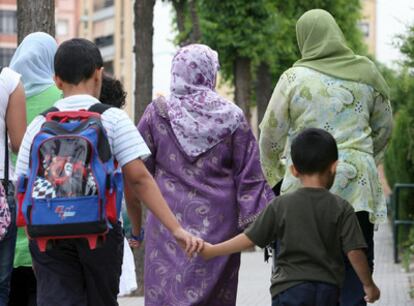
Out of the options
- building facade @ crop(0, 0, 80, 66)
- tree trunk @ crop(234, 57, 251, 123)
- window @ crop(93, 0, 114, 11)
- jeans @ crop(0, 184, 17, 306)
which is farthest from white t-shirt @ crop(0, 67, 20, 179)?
window @ crop(93, 0, 114, 11)

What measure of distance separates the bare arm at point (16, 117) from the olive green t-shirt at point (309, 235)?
1.86 m

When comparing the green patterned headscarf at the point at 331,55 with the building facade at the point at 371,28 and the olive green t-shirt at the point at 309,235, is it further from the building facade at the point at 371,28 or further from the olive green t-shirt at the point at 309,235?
the building facade at the point at 371,28

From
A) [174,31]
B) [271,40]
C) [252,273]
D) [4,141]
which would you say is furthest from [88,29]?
[4,141]

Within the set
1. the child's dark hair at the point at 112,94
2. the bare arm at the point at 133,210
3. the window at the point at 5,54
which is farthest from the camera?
the window at the point at 5,54

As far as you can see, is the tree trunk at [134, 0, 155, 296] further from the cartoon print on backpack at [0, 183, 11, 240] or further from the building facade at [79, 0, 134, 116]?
the building facade at [79, 0, 134, 116]

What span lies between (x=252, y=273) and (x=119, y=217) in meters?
14.8

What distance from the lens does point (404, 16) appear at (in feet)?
49.9

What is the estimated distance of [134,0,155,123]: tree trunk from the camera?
53.6ft

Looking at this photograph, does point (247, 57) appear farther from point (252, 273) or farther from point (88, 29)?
point (88, 29)

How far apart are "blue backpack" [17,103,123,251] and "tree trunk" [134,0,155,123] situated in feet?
33.4

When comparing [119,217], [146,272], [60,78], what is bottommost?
[146,272]

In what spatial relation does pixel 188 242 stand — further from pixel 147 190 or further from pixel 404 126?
pixel 404 126

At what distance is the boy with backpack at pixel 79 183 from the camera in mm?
6105

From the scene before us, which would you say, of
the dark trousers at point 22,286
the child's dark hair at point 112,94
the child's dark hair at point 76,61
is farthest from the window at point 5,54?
the child's dark hair at point 76,61
